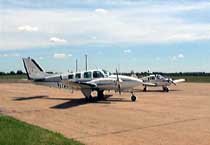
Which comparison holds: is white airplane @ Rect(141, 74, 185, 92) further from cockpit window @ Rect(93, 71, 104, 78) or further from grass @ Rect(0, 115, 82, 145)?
grass @ Rect(0, 115, 82, 145)

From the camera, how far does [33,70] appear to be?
35.1m

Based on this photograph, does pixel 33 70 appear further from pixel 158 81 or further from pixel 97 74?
Answer: pixel 158 81

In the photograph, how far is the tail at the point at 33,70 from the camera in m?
34.3

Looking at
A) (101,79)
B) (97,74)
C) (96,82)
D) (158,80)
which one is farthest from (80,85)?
(158,80)

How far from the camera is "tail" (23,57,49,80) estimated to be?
34.3 metres

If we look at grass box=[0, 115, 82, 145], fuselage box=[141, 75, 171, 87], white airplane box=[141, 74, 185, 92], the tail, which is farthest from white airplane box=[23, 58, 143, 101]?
grass box=[0, 115, 82, 145]

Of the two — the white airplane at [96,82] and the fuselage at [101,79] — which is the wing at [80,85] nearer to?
the white airplane at [96,82]

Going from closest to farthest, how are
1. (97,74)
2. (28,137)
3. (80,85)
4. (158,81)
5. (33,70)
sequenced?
(28,137) < (80,85) < (97,74) < (33,70) < (158,81)

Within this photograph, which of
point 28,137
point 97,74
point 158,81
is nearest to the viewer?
point 28,137

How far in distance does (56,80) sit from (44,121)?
15622 mm

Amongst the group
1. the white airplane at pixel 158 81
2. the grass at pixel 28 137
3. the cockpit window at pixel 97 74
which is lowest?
the grass at pixel 28 137

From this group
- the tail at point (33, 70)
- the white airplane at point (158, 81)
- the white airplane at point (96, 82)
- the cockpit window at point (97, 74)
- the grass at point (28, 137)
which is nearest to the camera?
the grass at point (28, 137)

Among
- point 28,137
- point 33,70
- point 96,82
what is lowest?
point 28,137

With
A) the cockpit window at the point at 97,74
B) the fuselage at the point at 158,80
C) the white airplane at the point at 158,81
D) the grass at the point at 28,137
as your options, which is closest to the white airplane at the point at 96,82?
the cockpit window at the point at 97,74
